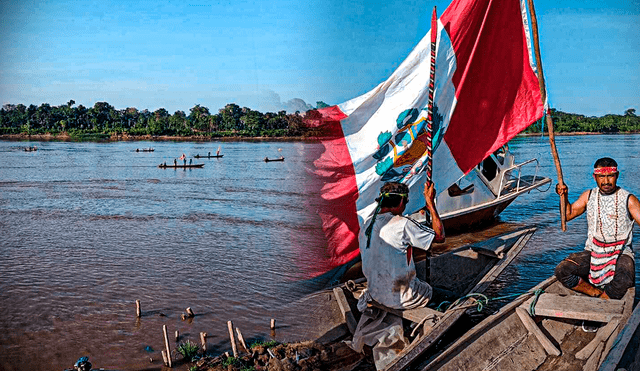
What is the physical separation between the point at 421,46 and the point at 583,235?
1001cm

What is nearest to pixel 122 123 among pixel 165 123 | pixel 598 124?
pixel 165 123

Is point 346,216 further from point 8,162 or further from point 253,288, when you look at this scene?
point 8,162

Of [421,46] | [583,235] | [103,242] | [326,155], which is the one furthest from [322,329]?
[583,235]

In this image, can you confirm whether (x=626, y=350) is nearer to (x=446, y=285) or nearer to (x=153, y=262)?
(x=446, y=285)

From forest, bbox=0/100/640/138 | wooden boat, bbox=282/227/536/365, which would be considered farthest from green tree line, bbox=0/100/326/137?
wooden boat, bbox=282/227/536/365

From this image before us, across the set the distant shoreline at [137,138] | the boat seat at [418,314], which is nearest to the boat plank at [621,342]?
the boat seat at [418,314]

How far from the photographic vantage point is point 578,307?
4.84 m

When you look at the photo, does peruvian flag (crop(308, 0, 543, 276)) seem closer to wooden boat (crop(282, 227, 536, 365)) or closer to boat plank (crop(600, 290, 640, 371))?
wooden boat (crop(282, 227, 536, 365))

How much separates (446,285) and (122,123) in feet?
333

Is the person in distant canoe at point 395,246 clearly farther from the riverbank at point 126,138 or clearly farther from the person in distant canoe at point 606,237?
the riverbank at point 126,138

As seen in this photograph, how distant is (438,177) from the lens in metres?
6.03

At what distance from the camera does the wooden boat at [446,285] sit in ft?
17.5

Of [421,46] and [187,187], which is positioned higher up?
[421,46]

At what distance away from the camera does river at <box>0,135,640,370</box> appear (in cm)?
723
